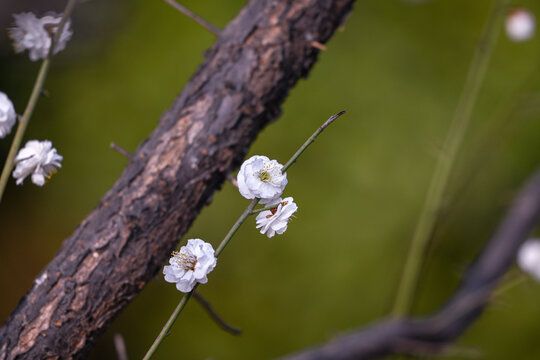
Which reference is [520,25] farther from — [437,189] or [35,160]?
[35,160]

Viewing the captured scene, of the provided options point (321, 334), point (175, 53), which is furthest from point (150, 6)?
point (321, 334)

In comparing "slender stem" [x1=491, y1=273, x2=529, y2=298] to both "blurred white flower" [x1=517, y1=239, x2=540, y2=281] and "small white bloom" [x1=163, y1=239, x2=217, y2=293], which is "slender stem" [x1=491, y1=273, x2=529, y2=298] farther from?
"small white bloom" [x1=163, y1=239, x2=217, y2=293]

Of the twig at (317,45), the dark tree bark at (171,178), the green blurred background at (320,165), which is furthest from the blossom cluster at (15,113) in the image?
the green blurred background at (320,165)

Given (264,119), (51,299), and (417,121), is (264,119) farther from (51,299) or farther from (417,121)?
(417,121)

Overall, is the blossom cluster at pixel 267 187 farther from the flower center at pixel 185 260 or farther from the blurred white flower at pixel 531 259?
the blurred white flower at pixel 531 259

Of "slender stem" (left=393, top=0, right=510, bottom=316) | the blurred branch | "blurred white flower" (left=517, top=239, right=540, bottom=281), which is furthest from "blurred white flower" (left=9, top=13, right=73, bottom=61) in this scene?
"blurred white flower" (left=517, top=239, right=540, bottom=281)
